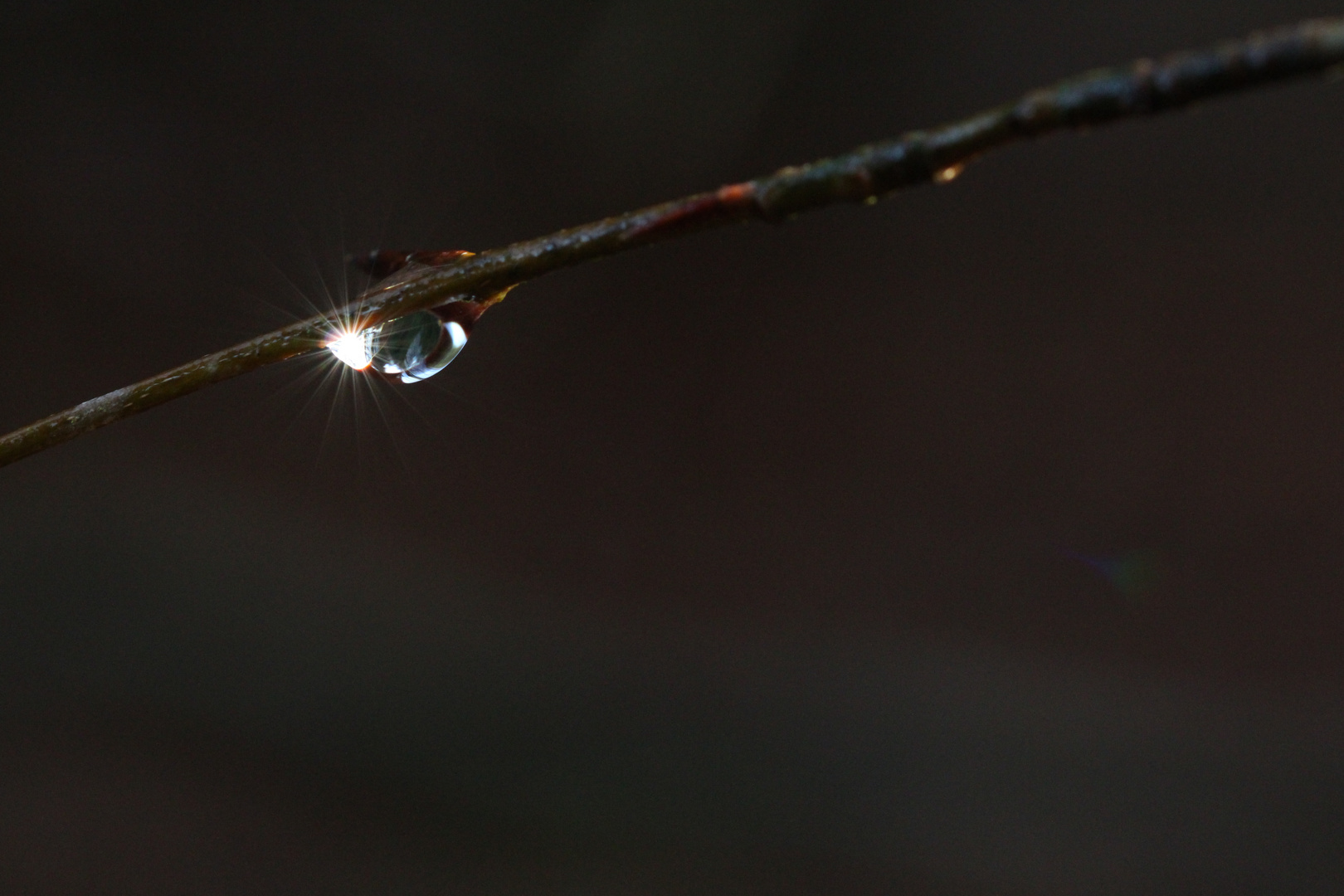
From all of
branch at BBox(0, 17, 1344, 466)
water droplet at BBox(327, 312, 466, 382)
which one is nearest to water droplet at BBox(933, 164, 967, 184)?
branch at BBox(0, 17, 1344, 466)

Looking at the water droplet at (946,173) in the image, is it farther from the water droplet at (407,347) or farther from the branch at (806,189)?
the water droplet at (407,347)

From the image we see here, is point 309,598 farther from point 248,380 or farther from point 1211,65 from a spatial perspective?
point 1211,65

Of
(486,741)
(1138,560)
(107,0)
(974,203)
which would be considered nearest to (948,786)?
(1138,560)

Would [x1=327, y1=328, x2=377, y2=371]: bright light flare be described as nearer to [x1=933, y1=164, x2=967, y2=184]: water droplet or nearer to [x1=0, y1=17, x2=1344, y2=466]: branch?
[x1=0, y1=17, x2=1344, y2=466]: branch

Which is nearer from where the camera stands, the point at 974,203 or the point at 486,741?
the point at 974,203

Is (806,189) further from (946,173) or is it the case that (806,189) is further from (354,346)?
(354,346)

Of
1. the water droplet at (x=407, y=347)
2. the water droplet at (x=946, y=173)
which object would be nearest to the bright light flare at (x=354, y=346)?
the water droplet at (x=407, y=347)

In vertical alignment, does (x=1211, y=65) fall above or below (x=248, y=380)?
below
